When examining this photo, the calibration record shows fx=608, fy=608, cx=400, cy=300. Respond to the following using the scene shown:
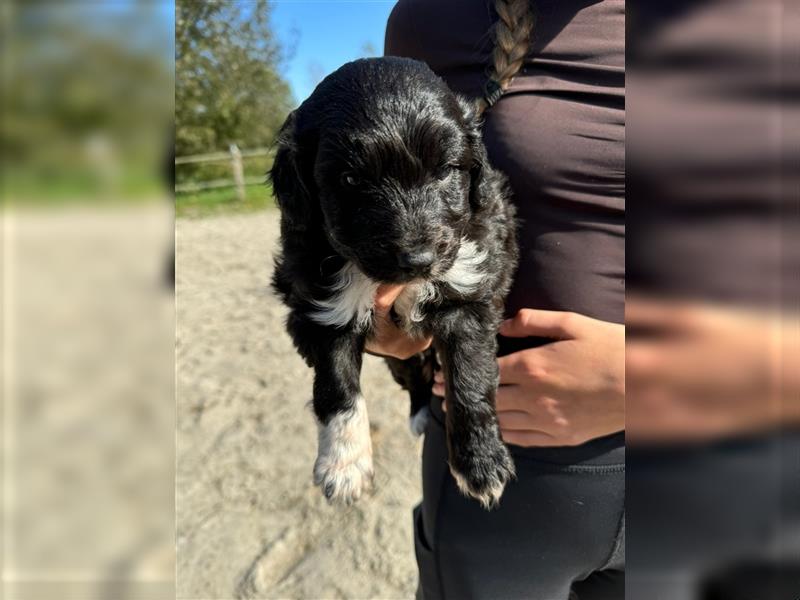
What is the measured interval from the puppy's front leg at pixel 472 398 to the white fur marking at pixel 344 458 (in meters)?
0.28

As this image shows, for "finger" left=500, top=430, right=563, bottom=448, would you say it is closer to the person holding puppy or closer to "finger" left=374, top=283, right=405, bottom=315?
the person holding puppy

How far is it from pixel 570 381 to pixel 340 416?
68 cm

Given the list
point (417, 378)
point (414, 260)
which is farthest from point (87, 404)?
point (417, 378)

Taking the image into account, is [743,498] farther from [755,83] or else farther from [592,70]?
[592,70]

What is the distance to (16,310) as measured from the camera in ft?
1.62

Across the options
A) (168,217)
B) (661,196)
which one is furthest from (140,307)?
(661,196)

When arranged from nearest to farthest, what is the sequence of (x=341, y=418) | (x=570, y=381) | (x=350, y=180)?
(x=570, y=381) < (x=350, y=180) < (x=341, y=418)

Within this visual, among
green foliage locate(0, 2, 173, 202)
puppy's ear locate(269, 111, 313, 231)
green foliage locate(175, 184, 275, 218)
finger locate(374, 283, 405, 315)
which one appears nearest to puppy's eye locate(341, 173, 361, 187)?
puppy's ear locate(269, 111, 313, 231)

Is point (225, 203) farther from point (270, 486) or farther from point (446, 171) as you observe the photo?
point (446, 171)

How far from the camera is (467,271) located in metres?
1.66

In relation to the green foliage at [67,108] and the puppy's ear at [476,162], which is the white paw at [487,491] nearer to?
the puppy's ear at [476,162]

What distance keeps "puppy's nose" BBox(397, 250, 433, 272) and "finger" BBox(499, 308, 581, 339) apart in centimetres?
31

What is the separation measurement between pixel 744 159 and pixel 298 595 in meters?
2.99

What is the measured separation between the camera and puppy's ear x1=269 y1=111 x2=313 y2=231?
1.65 meters
